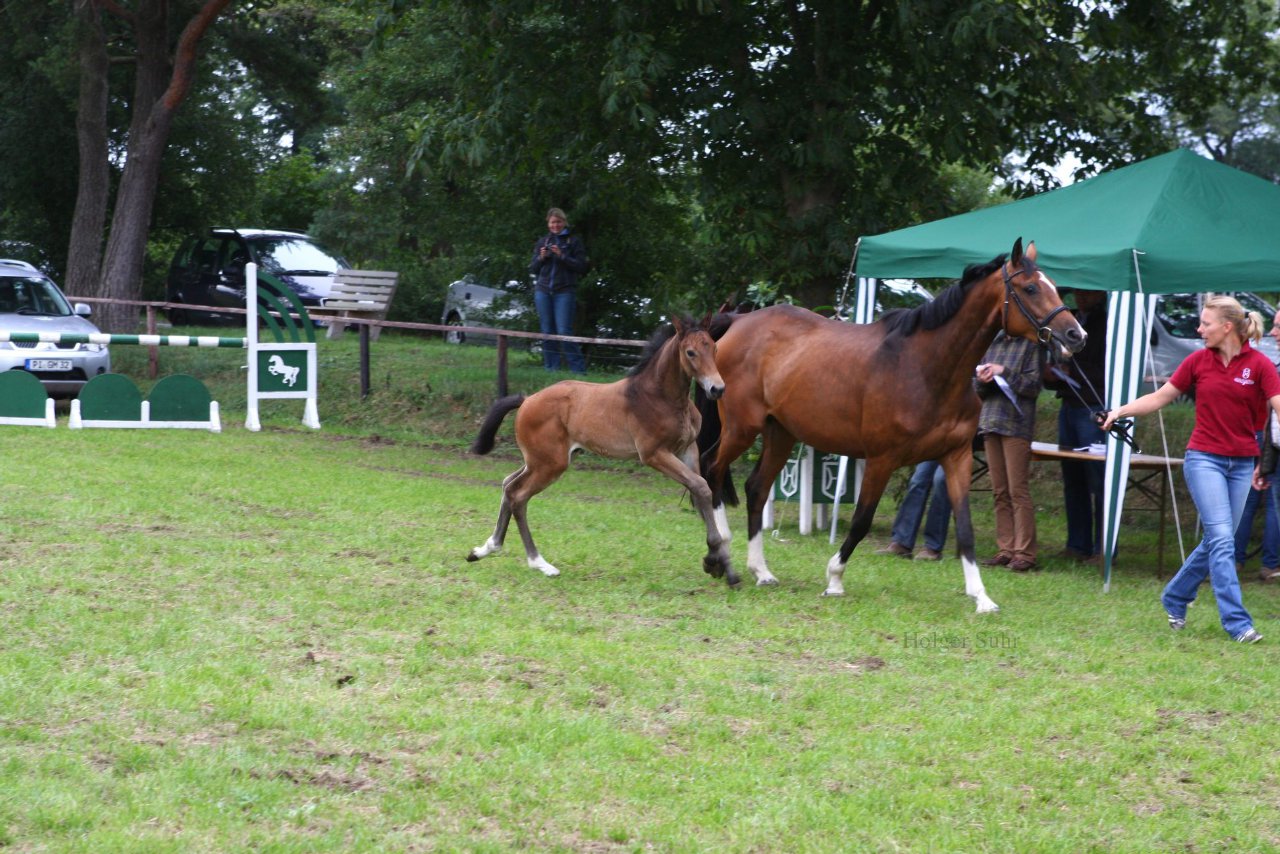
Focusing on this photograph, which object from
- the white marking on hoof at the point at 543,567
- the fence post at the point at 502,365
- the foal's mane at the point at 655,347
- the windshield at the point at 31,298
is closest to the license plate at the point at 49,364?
the windshield at the point at 31,298

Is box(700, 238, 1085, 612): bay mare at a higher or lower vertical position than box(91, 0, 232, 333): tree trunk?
lower

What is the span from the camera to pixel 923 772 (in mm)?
5176

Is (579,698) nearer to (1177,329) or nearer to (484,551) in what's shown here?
(484,551)

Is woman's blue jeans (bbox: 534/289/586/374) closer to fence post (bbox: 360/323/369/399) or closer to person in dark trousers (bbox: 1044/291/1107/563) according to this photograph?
fence post (bbox: 360/323/369/399)

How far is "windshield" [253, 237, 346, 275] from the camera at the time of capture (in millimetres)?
25391

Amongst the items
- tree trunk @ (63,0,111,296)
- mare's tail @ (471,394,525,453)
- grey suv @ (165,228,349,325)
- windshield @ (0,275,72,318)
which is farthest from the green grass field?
grey suv @ (165,228,349,325)

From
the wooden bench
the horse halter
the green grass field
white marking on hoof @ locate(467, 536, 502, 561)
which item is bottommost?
the green grass field

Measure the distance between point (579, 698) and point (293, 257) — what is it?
21.0 m

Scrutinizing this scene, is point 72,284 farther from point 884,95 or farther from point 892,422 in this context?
point 892,422

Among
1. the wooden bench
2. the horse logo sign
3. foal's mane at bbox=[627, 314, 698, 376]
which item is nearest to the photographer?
foal's mane at bbox=[627, 314, 698, 376]

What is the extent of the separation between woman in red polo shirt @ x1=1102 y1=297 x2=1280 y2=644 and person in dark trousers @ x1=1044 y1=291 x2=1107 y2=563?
2640mm

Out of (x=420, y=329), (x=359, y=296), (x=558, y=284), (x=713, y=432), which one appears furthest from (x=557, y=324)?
(x=359, y=296)

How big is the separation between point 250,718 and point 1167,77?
13.9 m

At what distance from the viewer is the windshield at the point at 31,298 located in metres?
18.2
